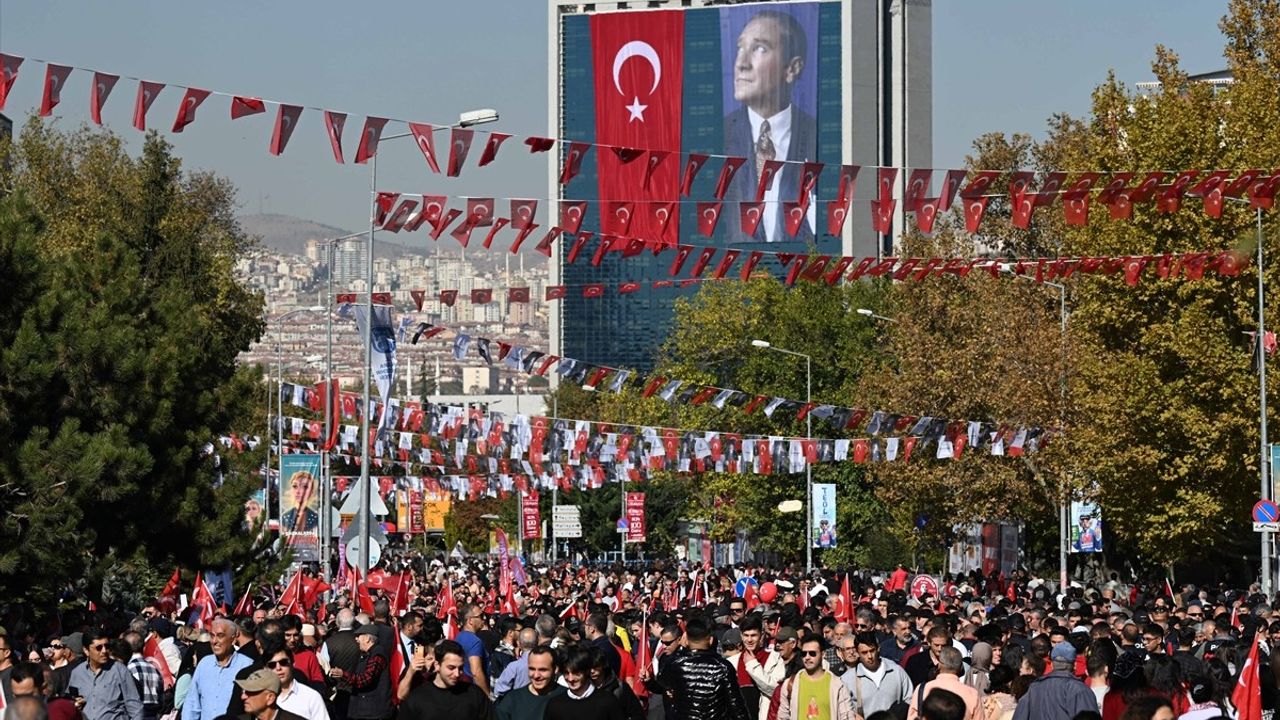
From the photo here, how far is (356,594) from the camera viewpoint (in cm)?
2414

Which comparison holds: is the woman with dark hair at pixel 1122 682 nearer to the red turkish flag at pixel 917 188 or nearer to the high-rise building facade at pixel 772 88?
the red turkish flag at pixel 917 188

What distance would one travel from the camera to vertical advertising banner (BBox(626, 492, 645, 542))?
210 ft

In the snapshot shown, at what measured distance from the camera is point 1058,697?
11.6 m

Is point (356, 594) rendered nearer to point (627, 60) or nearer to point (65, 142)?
point (65, 142)

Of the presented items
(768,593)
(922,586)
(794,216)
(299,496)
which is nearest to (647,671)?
(794,216)

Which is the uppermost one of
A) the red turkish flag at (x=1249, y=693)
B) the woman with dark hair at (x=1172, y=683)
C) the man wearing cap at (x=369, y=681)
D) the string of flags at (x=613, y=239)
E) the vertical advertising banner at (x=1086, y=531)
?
the string of flags at (x=613, y=239)

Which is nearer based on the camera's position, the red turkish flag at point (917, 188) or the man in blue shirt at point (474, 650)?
the man in blue shirt at point (474, 650)

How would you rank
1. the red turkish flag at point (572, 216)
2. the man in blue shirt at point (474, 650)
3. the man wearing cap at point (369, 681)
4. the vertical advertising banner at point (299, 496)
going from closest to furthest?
the man in blue shirt at point (474, 650), the man wearing cap at point (369, 681), the red turkish flag at point (572, 216), the vertical advertising banner at point (299, 496)

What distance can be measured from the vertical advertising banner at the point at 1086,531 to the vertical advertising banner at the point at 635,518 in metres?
19.1

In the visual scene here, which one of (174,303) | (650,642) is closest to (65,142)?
(174,303)

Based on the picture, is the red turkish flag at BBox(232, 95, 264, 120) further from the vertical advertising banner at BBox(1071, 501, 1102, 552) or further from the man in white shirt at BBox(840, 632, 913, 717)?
the vertical advertising banner at BBox(1071, 501, 1102, 552)

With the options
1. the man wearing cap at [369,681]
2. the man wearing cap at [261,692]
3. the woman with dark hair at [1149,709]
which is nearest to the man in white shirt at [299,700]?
the man wearing cap at [261,692]

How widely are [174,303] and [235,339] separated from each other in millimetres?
17954

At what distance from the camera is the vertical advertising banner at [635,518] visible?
6406 cm
